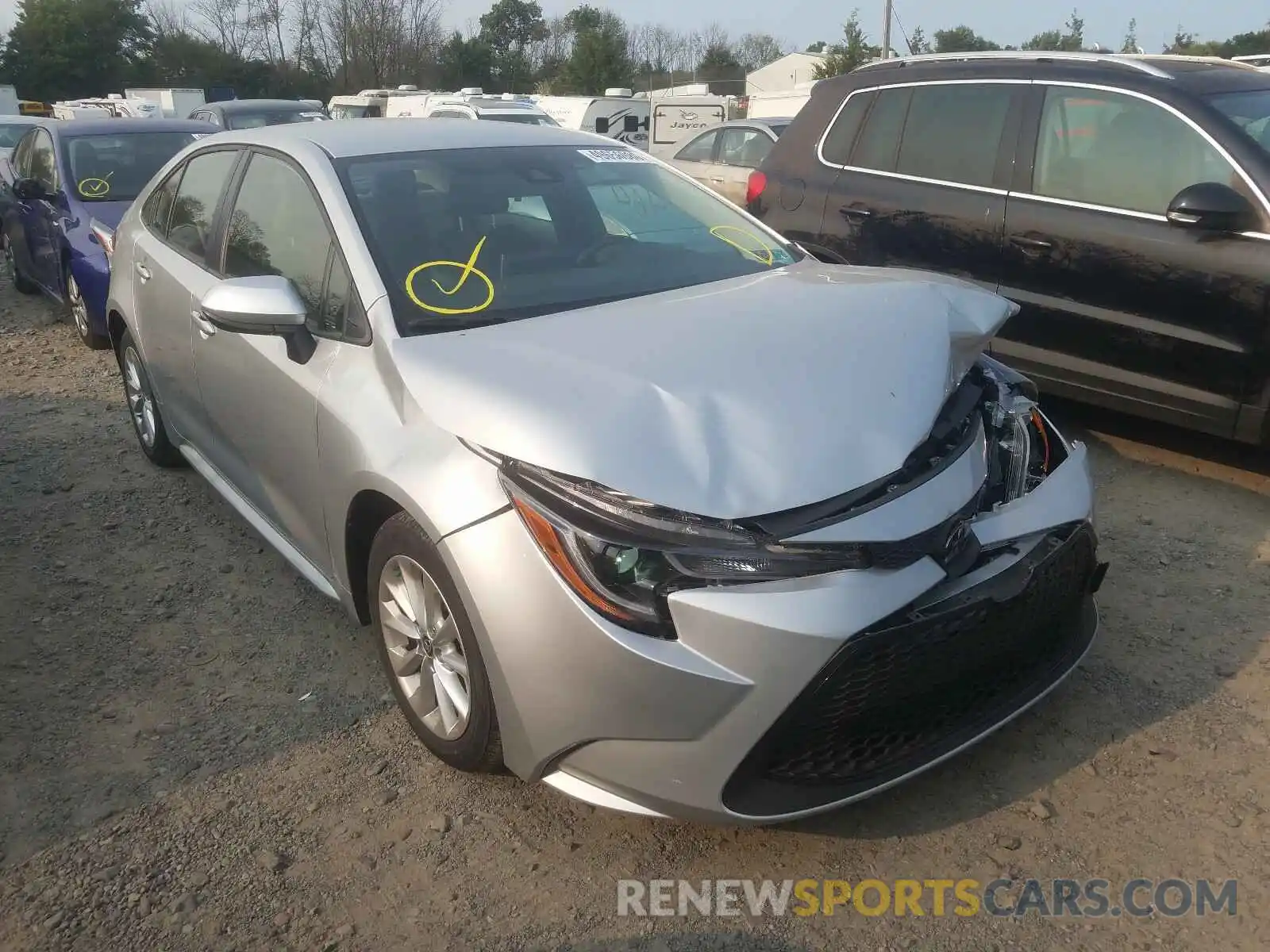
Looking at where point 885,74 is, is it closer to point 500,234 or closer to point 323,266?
point 500,234

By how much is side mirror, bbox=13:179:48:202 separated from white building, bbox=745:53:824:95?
3541 cm

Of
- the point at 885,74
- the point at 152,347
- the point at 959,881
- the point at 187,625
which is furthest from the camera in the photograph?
the point at 885,74

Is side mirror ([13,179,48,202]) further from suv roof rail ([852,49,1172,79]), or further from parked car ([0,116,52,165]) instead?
parked car ([0,116,52,165])

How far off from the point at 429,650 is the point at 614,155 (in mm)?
2063

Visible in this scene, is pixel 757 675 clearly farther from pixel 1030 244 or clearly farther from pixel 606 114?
pixel 606 114

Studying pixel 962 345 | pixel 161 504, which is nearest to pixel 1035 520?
pixel 962 345

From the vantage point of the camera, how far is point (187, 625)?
370cm

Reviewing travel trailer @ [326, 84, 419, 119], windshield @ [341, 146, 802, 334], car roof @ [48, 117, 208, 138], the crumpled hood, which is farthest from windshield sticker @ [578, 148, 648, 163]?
travel trailer @ [326, 84, 419, 119]

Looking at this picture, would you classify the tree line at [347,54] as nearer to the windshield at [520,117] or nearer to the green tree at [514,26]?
the green tree at [514,26]

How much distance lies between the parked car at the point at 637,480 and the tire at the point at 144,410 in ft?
4.66

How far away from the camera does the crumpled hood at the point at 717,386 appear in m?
2.28

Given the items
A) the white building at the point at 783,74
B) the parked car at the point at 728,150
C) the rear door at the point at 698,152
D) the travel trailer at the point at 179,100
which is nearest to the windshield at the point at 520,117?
the rear door at the point at 698,152

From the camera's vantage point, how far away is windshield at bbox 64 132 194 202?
7453 millimetres

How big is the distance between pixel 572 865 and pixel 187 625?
188 centimetres
